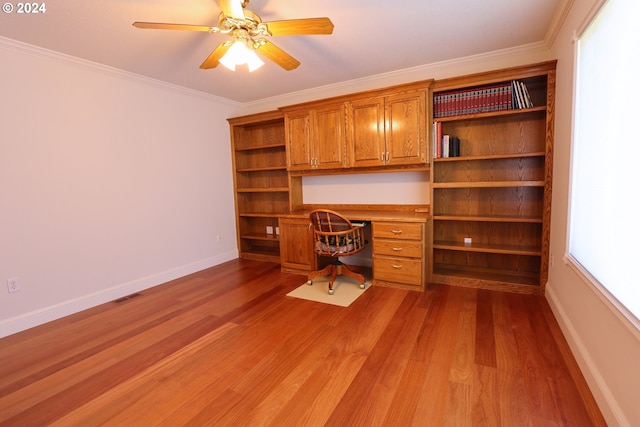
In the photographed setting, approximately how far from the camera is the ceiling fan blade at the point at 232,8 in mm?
1692

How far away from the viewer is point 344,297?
2.92 m

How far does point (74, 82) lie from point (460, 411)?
3.89m

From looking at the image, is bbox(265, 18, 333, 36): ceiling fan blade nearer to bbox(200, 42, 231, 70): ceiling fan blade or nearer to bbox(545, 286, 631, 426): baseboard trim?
bbox(200, 42, 231, 70): ceiling fan blade

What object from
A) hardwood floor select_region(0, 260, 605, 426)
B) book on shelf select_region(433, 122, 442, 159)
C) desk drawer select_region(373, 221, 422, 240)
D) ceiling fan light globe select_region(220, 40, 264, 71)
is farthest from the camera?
book on shelf select_region(433, 122, 442, 159)

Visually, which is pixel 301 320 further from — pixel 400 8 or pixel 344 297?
pixel 400 8

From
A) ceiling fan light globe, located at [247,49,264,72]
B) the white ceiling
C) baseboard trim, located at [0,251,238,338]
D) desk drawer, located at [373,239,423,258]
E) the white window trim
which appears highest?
the white ceiling

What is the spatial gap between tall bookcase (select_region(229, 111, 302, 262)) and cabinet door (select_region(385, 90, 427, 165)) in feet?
4.94

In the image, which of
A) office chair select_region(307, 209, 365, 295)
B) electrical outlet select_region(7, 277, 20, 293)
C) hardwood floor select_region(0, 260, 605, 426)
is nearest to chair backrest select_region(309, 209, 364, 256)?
office chair select_region(307, 209, 365, 295)

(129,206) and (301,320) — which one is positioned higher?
(129,206)

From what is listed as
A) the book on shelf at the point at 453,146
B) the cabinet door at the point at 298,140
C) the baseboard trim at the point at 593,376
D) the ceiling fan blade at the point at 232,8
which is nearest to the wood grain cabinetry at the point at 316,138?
the cabinet door at the point at 298,140

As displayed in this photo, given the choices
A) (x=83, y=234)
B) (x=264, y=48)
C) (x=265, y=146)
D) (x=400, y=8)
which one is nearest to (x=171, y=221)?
(x=83, y=234)

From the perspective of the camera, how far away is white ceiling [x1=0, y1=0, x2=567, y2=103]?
2.06 m

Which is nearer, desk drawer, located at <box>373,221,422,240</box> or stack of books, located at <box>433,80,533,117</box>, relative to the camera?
stack of books, located at <box>433,80,533,117</box>

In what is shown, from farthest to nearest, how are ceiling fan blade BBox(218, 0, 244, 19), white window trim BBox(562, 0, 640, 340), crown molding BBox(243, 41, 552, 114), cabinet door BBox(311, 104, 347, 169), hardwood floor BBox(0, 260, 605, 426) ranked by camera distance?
cabinet door BBox(311, 104, 347, 169) < crown molding BBox(243, 41, 552, 114) < ceiling fan blade BBox(218, 0, 244, 19) < hardwood floor BBox(0, 260, 605, 426) < white window trim BBox(562, 0, 640, 340)
